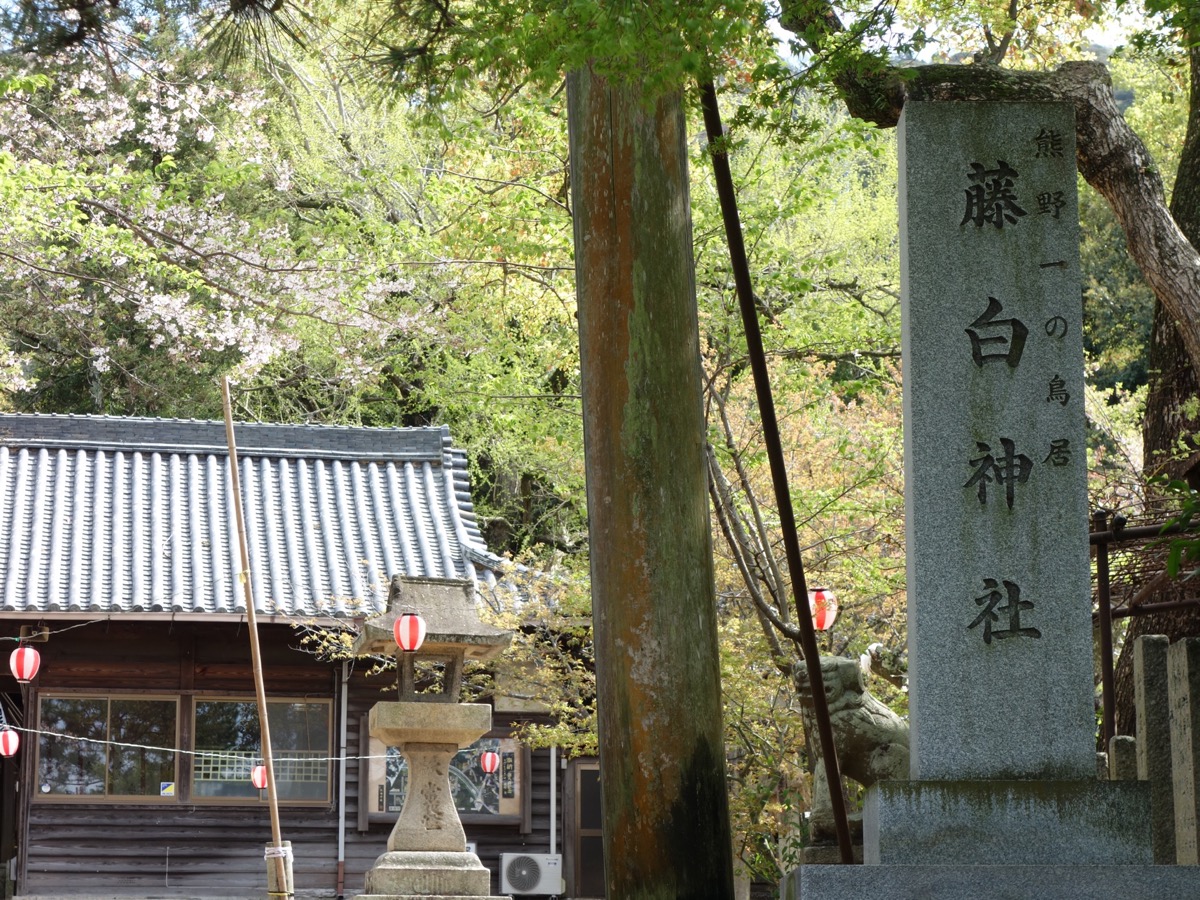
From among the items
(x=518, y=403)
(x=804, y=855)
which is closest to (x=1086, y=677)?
(x=804, y=855)

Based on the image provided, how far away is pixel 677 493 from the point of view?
486 centimetres

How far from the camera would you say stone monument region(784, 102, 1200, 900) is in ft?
14.9

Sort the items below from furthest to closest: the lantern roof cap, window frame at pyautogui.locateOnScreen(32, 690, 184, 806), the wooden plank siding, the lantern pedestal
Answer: window frame at pyautogui.locateOnScreen(32, 690, 184, 806) < the wooden plank siding < the lantern roof cap < the lantern pedestal

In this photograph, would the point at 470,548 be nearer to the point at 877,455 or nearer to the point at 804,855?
the point at 877,455

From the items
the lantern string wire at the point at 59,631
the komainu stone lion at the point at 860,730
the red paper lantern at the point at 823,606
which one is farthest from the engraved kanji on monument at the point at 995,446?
the lantern string wire at the point at 59,631

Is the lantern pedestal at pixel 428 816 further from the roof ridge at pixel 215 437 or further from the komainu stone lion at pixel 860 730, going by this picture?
the roof ridge at pixel 215 437

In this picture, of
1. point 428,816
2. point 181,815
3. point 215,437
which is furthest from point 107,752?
point 428,816

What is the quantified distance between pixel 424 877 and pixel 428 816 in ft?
1.58

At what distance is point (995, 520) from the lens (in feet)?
16.0

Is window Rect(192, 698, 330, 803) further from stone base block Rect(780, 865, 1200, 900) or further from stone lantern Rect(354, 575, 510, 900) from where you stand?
stone base block Rect(780, 865, 1200, 900)

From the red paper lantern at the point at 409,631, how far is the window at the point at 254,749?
5718mm

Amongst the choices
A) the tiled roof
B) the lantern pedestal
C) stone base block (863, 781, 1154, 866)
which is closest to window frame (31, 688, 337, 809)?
the tiled roof

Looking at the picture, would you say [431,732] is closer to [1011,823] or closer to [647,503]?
[647,503]

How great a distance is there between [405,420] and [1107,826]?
827 inches
